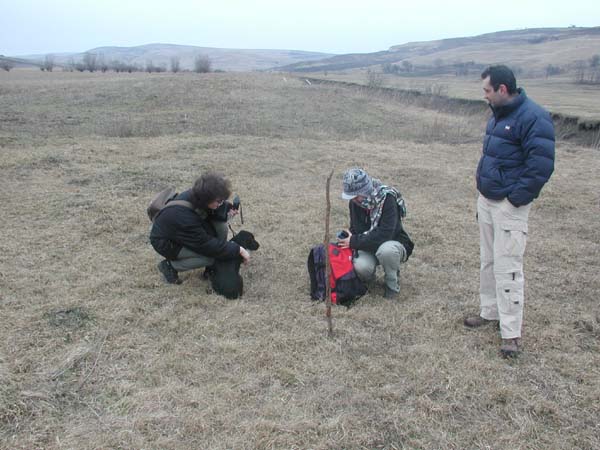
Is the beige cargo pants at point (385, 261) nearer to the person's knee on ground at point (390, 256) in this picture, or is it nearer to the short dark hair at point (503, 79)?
the person's knee on ground at point (390, 256)

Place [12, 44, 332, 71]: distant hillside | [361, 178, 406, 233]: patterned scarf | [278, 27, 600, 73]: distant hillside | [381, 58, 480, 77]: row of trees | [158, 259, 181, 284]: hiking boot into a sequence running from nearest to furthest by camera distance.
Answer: [361, 178, 406, 233]: patterned scarf < [158, 259, 181, 284]: hiking boot < [278, 27, 600, 73]: distant hillside < [381, 58, 480, 77]: row of trees < [12, 44, 332, 71]: distant hillside

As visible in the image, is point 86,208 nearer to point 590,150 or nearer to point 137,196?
point 137,196

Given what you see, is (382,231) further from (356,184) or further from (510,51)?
(510,51)

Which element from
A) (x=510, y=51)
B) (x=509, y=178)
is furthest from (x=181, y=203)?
(x=510, y=51)

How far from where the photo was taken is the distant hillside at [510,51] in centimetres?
5653

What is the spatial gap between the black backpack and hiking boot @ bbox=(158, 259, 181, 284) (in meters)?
1.17

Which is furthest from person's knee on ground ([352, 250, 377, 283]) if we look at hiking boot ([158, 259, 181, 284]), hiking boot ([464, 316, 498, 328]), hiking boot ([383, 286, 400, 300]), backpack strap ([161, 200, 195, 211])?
hiking boot ([158, 259, 181, 284])

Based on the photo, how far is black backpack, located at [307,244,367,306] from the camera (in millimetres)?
3551

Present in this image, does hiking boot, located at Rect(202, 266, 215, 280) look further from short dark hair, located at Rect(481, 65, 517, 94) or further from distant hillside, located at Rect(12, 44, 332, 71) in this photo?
distant hillside, located at Rect(12, 44, 332, 71)

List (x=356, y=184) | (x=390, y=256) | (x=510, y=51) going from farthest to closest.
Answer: (x=510, y=51), (x=390, y=256), (x=356, y=184)

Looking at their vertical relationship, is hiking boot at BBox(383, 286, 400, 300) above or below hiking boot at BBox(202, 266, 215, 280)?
below

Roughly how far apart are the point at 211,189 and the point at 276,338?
114 cm

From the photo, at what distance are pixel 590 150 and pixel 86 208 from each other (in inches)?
408

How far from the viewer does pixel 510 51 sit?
74188 mm
